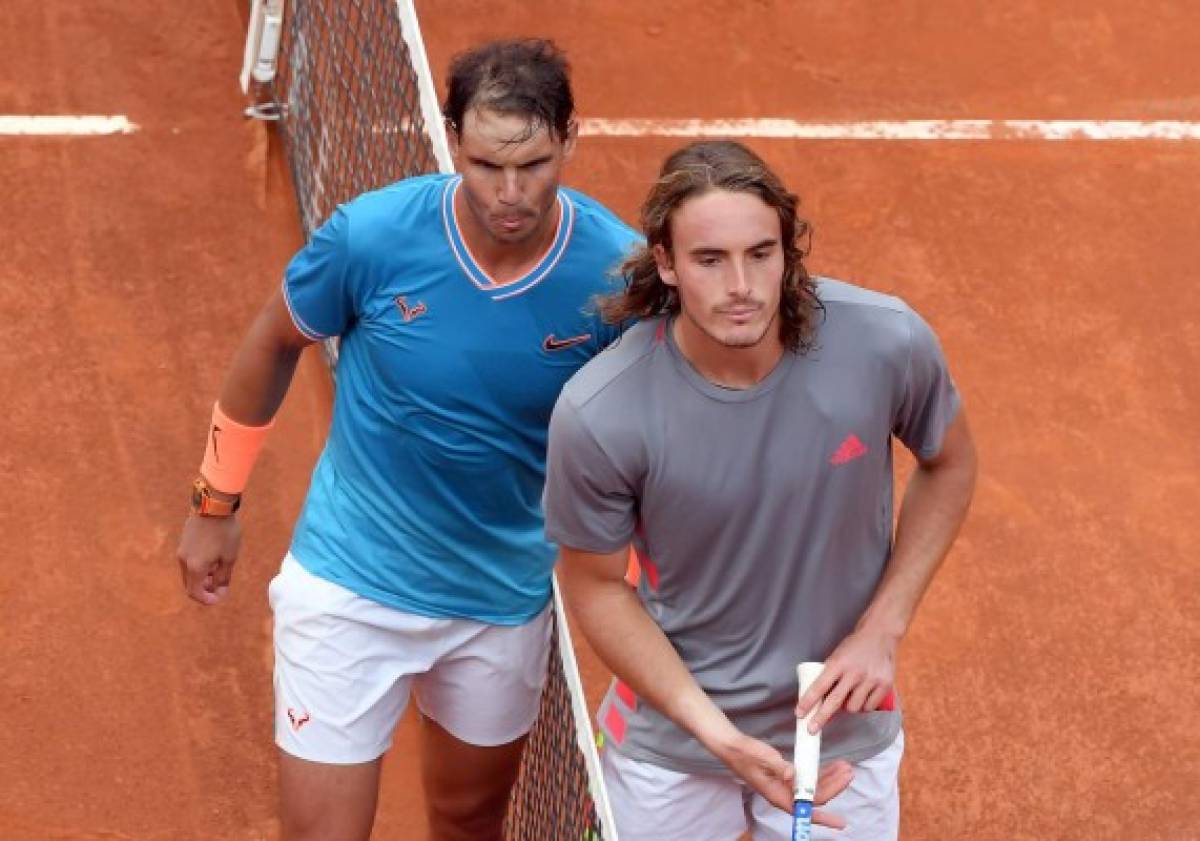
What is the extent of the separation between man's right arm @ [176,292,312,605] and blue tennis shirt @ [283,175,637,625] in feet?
0.38

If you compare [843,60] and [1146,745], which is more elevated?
[843,60]

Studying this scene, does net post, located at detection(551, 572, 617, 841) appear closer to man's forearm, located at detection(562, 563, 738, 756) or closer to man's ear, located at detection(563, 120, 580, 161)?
man's forearm, located at detection(562, 563, 738, 756)

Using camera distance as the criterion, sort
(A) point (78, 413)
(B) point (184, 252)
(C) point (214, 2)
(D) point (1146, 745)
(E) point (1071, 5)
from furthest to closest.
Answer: (E) point (1071, 5) < (C) point (214, 2) < (B) point (184, 252) < (A) point (78, 413) < (D) point (1146, 745)

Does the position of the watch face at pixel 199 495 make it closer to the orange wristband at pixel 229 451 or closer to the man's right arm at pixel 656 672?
the orange wristband at pixel 229 451

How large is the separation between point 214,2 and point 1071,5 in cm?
361

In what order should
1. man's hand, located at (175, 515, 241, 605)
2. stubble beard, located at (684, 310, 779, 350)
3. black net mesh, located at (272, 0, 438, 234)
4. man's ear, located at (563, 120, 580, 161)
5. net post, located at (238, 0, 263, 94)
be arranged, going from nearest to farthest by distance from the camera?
1. stubble beard, located at (684, 310, 779, 350)
2. man's ear, located at (563, 120, 580, 161)
3. man's hand, located at (175, 515, 241, 605)
4. black net mesh, located at (272, 0, 438, 234)
5. net post, located at (238, 0, 263, 94)

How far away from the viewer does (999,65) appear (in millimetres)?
9367

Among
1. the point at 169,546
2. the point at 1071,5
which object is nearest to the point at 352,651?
the point at 169,546

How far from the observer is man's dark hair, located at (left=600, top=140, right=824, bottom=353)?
14.2 feet

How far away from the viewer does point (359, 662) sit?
17.3 ft

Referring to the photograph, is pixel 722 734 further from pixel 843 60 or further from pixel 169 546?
pixel 843 60

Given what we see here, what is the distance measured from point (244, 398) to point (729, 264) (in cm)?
153

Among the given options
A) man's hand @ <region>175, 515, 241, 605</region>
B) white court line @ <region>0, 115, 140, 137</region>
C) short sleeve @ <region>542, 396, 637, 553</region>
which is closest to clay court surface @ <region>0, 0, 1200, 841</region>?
white court line @ <region>0, 115, 140, 137</region>

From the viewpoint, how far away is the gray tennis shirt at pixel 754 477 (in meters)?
4.42
